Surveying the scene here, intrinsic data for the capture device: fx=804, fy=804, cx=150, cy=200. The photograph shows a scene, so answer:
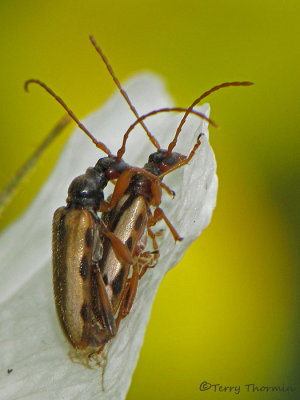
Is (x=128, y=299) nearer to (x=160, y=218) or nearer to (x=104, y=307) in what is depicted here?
(x=104, y=307)

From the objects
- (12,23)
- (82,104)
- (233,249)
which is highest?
(12,23)

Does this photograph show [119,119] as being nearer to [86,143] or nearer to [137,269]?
[86,143]

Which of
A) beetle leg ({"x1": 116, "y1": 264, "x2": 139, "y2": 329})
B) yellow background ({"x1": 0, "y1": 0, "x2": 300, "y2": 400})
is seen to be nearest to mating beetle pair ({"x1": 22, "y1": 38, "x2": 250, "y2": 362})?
beetle leg ({"x1": 116, "y1": 264, "x2": 139, "y2": 329})

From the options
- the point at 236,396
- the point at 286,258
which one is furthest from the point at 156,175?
the point at 286,258
